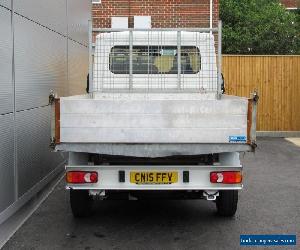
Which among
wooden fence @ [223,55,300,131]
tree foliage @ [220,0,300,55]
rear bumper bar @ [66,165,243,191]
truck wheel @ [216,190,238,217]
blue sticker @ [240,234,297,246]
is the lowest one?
blue sticker @ [240,234,297,246]

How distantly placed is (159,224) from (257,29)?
28.5 meters

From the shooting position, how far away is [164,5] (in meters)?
17.7

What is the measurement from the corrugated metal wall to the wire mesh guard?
1021 mm

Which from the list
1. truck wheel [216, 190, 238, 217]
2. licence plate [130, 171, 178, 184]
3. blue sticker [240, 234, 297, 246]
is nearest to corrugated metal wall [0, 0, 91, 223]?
licence plate [130, 171, 178, 184]

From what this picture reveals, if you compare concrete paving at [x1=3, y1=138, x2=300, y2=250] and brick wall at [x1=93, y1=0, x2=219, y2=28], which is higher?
brick wall at [x1=93, y1=0, x2=219, y2=28]

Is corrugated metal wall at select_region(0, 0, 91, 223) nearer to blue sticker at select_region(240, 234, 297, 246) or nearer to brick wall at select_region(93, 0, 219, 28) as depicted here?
blue sticker at select_region(240, 234, 297, 246)

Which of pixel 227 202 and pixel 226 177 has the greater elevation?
pixel 226 177

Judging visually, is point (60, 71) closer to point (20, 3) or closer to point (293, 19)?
point (20, 3)

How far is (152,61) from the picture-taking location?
8.23m

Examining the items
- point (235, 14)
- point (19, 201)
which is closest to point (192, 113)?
point (19, 201)

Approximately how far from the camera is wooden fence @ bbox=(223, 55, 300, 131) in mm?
16844

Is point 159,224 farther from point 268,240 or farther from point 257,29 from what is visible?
point 257,29

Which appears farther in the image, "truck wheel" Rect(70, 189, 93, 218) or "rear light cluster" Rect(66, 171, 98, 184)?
"truck wheel" Rect(70, 189, 93, 218)

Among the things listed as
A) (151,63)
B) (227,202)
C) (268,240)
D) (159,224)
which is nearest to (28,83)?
(151,63)
